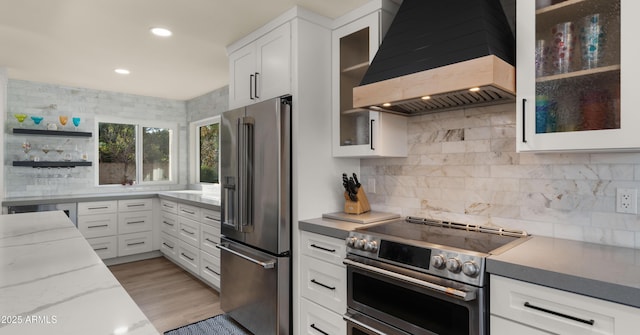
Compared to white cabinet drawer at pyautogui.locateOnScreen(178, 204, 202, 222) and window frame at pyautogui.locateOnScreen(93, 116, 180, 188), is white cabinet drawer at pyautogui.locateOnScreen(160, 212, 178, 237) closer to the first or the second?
white cabinet drawer at pyautogui.locateOnScreen(178, 204, 202, 222)

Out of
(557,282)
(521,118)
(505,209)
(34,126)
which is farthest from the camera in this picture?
(34,126)

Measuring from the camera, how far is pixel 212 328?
2740 mm

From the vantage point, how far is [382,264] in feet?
5.84

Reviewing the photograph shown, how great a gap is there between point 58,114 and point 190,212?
2.38 meters

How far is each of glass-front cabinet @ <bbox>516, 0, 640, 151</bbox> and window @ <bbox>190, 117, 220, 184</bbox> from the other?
398cm

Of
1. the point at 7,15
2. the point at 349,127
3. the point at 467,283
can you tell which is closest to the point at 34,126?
the point at 7,15

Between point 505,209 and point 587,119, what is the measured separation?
0.69 meters

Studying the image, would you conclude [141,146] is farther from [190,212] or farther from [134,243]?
[190,212]

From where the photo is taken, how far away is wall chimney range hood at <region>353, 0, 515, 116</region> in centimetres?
159

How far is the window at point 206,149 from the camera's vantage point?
4.97 m

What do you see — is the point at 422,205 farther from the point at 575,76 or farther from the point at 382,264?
the point at 575,76

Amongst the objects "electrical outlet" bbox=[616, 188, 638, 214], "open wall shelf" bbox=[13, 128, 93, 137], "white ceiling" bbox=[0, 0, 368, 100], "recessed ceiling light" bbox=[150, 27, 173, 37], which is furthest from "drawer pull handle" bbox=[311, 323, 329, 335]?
"open wall shelf" bbox=[13, 128, 93, 137]

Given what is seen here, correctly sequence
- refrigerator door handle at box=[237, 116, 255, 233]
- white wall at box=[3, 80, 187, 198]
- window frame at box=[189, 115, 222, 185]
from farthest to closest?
window frame at box=[189, 115, 222, 185], white wall at box=[3, 80, 187, 198], refrigerator door handle at box=[237, 116, 255, 233]

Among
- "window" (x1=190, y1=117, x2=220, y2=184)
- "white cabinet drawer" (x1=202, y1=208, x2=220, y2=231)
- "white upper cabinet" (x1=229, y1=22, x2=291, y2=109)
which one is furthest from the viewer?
"window" (x1=190, y1=117, x2=220, y2=184)
